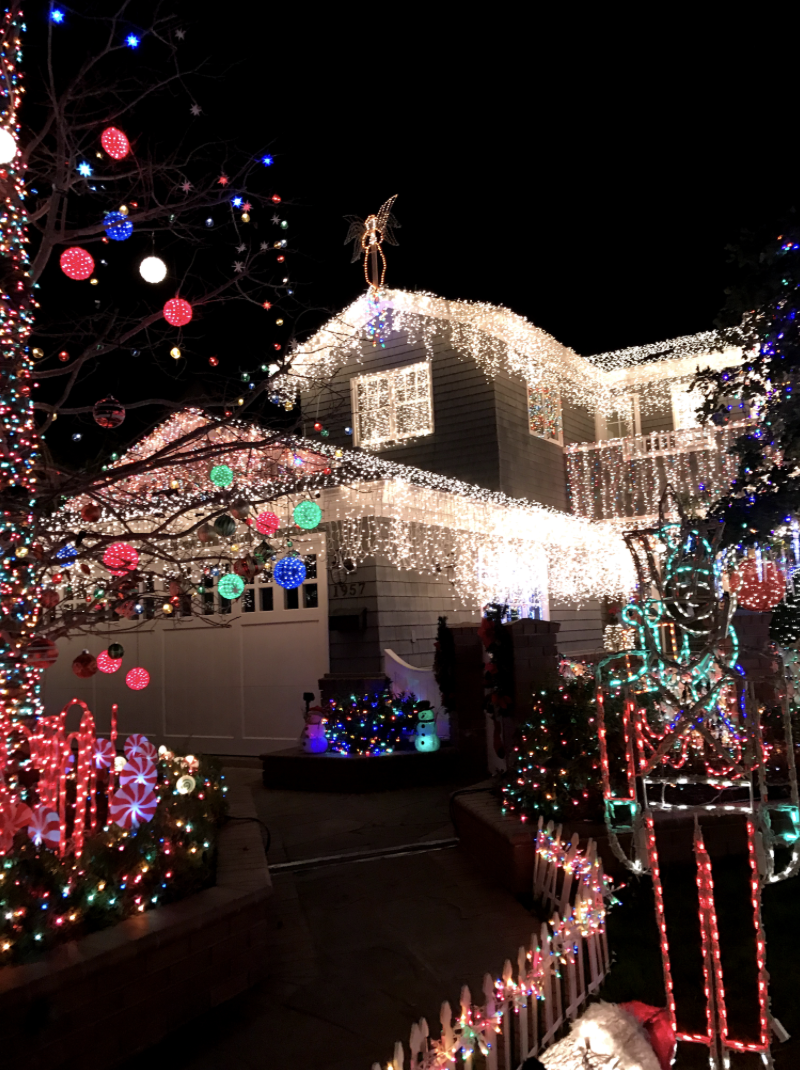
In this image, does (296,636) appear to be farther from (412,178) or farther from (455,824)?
(412,178)

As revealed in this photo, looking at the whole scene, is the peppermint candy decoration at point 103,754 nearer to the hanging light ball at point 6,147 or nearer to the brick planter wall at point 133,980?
the brick planter wall at point 133,980

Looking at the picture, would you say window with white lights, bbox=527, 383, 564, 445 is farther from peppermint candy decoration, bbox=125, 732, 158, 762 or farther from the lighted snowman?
peppermint candy decoration, bbox=125, 732, 158, 762

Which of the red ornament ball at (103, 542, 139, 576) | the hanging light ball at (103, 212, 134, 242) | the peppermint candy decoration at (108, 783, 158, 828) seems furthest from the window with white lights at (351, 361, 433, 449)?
A: the peppermint candy decoration at (108, 783, 158, 828)

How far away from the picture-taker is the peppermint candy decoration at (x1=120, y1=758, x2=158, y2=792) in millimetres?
4852

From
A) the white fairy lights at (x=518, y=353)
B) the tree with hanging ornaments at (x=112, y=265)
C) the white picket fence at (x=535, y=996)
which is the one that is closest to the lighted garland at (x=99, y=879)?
the tree with hanging ornaments at (x=112, y=265)

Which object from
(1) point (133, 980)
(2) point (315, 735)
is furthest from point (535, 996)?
(2) point (315, 735)

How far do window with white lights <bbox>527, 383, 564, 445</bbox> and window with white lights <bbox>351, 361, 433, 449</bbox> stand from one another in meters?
2.35

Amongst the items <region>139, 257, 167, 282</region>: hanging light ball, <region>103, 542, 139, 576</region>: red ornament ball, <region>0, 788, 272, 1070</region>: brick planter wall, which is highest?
<region>139, 257, 167, 282</region>: hanging light ball

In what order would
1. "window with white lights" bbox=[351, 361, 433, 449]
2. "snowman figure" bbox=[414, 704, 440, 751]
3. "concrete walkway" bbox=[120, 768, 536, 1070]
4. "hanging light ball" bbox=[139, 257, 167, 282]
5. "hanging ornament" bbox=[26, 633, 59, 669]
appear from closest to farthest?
"concrete walkway" bbox=[120, 768, 536, 1070] → "hanging ornament" bbox=[26, 633, 59, 669] → "hanging light ball" bbox=[139, 257, 167, 282] → "snowman figure" bbox=[414, 704, 440, 751] → "window with white lights" bbox=[351, 361, 433, 449]

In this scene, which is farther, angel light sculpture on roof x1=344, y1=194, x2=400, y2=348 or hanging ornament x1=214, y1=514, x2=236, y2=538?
angel light sculpture on roof x1=344, y1=194, x2=400, y2=348

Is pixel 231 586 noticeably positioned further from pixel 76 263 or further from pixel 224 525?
pixel 76 263

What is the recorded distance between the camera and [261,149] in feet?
22.3

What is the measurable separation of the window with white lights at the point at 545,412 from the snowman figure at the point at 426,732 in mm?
8367

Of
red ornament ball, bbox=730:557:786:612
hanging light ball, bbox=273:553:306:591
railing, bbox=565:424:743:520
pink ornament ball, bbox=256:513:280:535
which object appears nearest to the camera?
pink ornament ball, bbox=256:513:280:535
